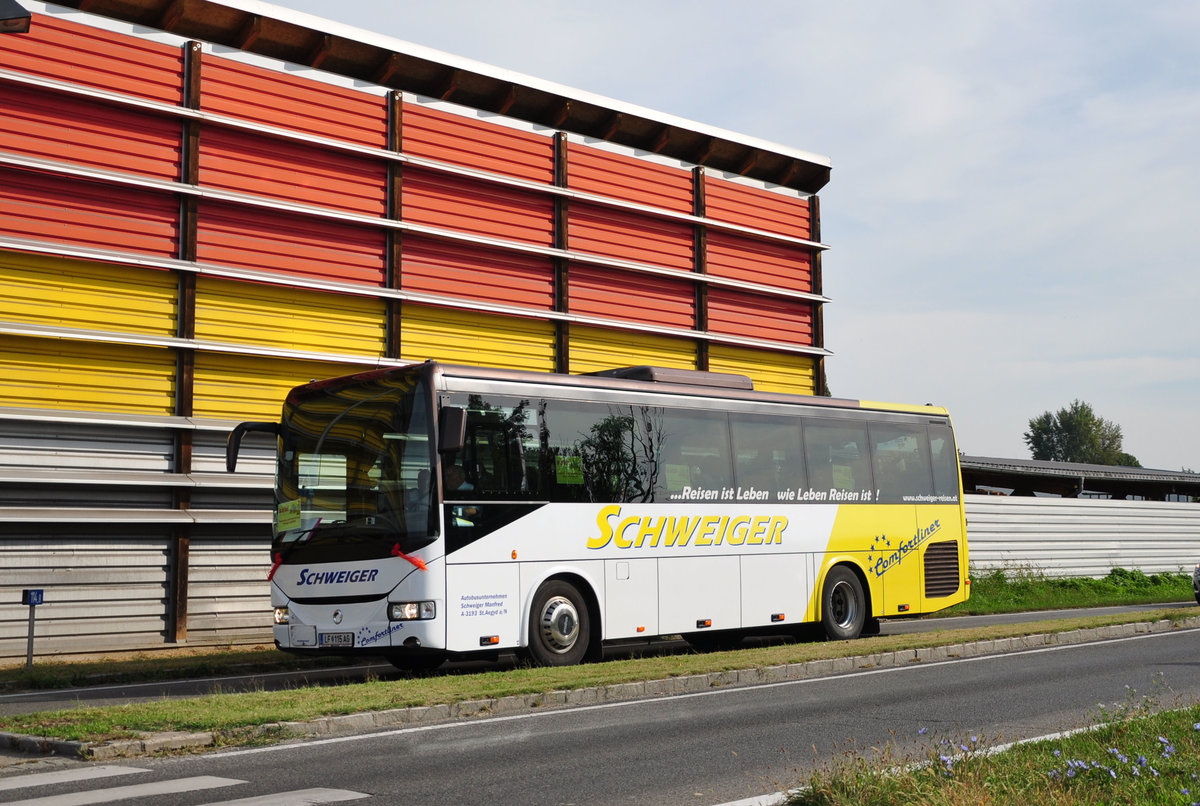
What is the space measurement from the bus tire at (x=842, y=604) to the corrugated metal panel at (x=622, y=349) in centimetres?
890

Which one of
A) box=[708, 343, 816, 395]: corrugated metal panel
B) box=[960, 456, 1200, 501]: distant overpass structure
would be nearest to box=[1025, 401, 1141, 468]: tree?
box=[960, 456, 1200, 501]: distant overpass structure

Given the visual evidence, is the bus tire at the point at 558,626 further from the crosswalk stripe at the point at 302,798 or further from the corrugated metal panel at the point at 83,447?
the corrugated metal panel at the point at 83,447

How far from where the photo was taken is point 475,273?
24469 mm

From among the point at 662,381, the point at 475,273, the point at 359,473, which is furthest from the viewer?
the point at 475,273

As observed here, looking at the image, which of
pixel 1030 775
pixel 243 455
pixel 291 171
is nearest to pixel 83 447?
pixel 243 455

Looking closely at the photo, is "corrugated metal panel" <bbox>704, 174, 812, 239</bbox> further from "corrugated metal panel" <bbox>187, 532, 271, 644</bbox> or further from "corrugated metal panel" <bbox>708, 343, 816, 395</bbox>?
"corrugated metal panel" <bbox>187, 532, 271, 644</bbox>

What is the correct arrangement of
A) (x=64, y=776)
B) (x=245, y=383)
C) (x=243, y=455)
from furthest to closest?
1. (x=243, y=455)
2. (x=245, y=383)
3. (x=64, y=776)

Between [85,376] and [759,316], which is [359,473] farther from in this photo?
[759,316]

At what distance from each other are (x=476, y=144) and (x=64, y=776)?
18387 millimetres

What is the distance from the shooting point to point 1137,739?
25.3ft

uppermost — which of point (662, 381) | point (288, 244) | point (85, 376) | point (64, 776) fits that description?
point (288, 244)

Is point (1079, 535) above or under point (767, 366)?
under

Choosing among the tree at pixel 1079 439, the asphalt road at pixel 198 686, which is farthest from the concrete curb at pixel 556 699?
the tree at pixel 1079 439

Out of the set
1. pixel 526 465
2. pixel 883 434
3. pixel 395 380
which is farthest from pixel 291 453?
pixel 883 434
